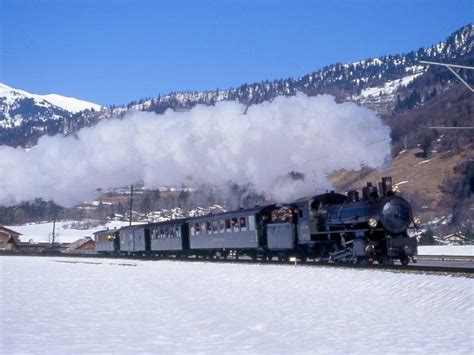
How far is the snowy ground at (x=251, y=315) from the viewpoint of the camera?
13.7m

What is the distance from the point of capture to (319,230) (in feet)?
116

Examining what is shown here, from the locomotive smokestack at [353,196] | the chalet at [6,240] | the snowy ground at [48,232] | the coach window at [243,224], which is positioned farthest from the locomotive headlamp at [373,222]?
the snowy ground at [48,232]

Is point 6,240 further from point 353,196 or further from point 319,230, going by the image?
point 353,196

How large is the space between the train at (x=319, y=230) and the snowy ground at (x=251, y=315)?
365cm

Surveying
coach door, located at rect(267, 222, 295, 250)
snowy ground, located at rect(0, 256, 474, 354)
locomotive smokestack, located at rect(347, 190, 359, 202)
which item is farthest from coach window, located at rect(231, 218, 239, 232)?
snowy ground, located at rect(0, 256, 474, 354)

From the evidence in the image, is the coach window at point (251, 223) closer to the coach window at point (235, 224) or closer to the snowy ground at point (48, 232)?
the coach window at point (235, 224)

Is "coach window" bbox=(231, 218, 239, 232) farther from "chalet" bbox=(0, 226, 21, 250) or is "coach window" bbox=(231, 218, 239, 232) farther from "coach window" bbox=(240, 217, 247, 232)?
"chalet" bbox=(0, 226, 21, 250)

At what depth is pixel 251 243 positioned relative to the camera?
42.5 m

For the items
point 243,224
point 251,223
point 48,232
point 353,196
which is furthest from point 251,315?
point 48,232

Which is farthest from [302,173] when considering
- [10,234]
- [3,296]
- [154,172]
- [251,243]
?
[10,234]

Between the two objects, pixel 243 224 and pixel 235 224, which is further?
pixel 235 224

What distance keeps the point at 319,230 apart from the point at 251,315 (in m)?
17.5

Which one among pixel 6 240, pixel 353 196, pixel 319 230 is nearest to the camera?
pixel 353 196

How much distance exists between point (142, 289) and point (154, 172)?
58.6 m
